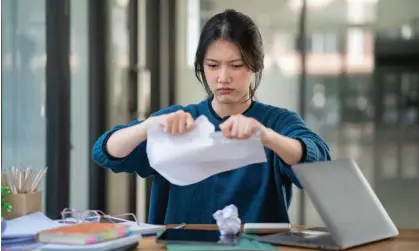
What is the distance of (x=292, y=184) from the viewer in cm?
146

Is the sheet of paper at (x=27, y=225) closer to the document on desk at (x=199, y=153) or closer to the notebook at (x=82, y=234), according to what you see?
the notebook at (x=82, y=234)

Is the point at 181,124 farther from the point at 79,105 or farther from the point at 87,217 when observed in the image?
the point at 79,105

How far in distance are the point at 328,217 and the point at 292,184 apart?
34cm

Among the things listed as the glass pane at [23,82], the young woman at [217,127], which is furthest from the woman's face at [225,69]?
the glass pane at [23,82]

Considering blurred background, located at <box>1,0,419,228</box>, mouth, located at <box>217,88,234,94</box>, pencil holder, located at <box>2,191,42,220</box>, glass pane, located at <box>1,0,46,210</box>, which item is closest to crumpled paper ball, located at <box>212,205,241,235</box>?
mouth, located at <box>217,88,234,94</box>

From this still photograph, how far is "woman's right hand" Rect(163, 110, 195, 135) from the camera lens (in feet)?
3.88

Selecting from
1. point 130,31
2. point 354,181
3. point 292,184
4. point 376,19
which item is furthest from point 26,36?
point 376,19

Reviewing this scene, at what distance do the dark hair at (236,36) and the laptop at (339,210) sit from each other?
0.30 meters

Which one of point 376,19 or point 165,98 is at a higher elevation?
point 376,19

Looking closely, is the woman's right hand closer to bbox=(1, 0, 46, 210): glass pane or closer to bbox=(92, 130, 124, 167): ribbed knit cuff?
bbox=(92, 130, 124, 167): ribbed knit cuff

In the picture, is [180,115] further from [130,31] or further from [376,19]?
[376,19]

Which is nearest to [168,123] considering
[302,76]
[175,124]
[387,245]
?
[175,124]

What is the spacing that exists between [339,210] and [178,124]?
0.33 metres

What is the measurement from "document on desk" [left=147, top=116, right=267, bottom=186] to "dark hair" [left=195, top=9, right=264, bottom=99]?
24 cm
